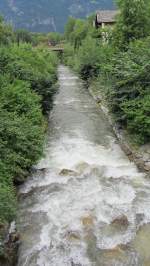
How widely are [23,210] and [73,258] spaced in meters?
2.38

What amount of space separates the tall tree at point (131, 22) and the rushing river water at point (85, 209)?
7.74 m

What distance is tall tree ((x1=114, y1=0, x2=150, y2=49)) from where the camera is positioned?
61.3 feet

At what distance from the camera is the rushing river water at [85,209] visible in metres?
7.33

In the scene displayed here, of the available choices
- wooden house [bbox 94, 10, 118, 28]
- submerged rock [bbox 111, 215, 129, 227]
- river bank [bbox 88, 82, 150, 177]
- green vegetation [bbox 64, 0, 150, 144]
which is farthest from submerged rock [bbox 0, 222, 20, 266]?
wooden house [bbox 94, 10, 118, 28]

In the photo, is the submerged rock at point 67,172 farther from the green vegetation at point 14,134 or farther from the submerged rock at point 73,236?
the submerged rock at point 73,236

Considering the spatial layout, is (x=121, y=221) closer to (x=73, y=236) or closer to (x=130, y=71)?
(x=73, y=236)

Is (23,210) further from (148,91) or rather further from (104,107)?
(104,107)

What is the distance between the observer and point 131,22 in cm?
1927

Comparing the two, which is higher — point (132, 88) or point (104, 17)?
point (104, 17)

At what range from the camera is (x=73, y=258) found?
720 cm

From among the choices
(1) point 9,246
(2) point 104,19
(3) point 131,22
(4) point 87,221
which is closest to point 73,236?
(4) point 87,221

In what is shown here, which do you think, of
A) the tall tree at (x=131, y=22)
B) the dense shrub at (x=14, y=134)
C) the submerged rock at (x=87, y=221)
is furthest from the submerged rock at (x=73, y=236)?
the tall tree at (x=131, y=22)

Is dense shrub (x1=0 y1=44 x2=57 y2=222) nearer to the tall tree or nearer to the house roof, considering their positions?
the tall tree

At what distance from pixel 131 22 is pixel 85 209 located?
44.3 feet
